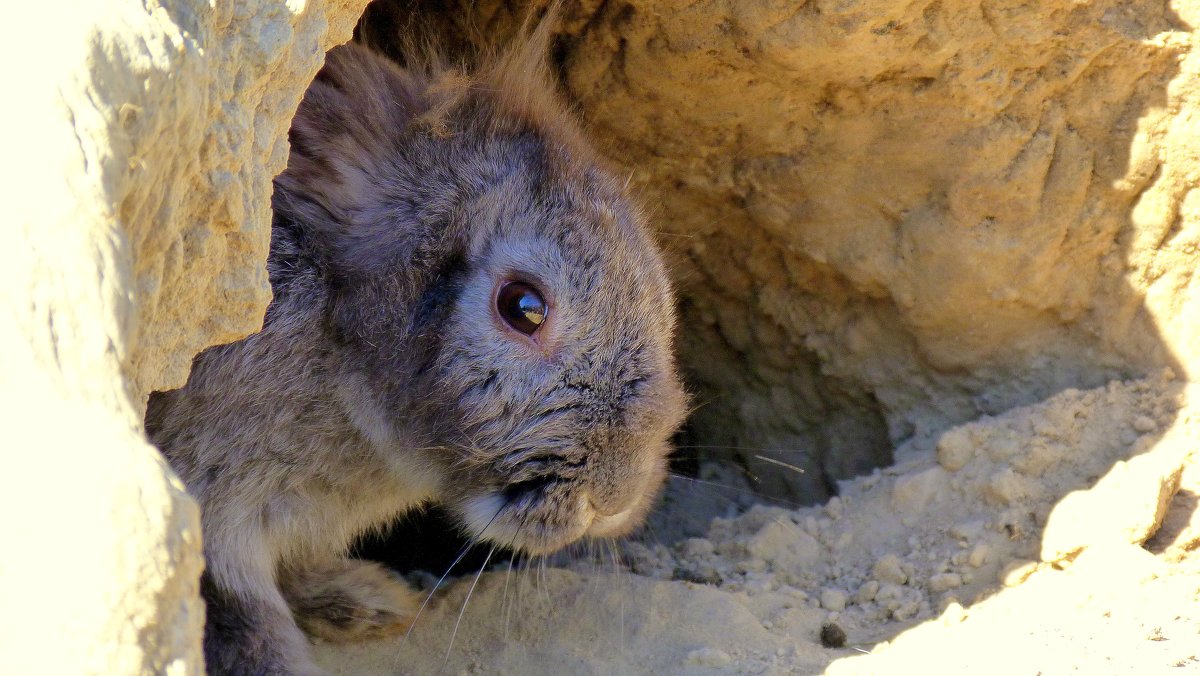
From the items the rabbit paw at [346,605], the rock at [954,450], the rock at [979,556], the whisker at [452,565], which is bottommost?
the rabbit paw at [346,605]

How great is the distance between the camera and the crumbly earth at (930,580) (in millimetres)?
3295

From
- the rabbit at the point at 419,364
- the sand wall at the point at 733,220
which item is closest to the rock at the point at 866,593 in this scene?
the rabbit at the point at 419,364

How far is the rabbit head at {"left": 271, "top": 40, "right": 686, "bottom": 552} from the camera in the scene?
3350 millimetres

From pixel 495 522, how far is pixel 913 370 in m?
2.49

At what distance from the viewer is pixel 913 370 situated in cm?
511

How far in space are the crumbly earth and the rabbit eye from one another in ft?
3.22

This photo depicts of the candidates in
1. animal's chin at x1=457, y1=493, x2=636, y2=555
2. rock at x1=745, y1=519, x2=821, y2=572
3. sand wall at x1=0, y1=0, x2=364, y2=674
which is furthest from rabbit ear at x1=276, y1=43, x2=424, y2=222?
rock at x1=745, y1=519, x2=821, y2=572

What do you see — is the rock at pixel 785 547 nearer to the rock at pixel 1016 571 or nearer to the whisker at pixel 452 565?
the rock at pixel 1016 571

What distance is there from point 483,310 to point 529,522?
2.23 feet

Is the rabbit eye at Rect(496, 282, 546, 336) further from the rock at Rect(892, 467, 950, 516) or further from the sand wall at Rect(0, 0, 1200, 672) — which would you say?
the rock at Rect(892, 467, 950, 516)

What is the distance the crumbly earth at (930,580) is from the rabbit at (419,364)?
42cm

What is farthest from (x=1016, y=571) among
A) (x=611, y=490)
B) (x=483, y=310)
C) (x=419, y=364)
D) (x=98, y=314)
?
(x=98, y=314)

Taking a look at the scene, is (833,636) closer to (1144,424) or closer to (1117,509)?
(1117,509)

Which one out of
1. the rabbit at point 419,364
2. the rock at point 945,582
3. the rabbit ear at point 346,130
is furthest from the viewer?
the rock at point 945,582
